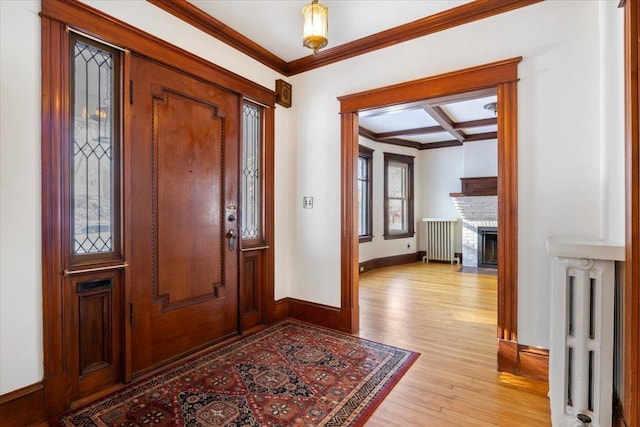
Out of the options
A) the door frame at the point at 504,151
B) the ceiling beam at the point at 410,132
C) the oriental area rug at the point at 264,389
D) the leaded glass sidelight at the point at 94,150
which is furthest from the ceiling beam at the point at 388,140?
the leaded glass sidelight at the point at 94,150

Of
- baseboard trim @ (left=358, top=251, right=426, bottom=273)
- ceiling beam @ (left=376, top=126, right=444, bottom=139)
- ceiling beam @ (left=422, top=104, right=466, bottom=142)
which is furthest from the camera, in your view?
baseboard trim @ (left=358, top=251, right=426, bottom=273)

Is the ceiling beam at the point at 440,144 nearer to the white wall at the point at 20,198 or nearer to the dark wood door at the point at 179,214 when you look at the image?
the dark wood door at the point at 179,214

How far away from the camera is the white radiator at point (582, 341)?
1623 mm

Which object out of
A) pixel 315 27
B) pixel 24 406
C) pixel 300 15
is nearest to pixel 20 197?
pixel 24 406

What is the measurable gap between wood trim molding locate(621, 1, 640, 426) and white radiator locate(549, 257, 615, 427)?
8 centimetres

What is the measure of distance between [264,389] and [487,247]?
235 inches

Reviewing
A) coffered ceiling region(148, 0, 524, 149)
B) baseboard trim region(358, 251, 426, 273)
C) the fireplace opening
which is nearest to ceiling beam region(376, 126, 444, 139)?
the fireplace opening

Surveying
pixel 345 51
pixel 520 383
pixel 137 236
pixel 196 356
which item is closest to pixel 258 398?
pixel 196 356

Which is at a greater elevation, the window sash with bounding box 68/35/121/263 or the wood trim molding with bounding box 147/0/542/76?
the wood trim molding with bounding box 147/0/542/76

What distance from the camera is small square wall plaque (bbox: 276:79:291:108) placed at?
3.50 meters

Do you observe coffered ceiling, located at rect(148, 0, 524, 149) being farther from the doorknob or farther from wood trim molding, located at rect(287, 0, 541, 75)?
the doorknob

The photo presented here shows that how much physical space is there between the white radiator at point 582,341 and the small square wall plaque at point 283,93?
287 centimetres

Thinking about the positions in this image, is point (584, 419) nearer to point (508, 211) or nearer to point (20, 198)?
point (508, 211)

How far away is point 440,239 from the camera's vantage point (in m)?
7.35
